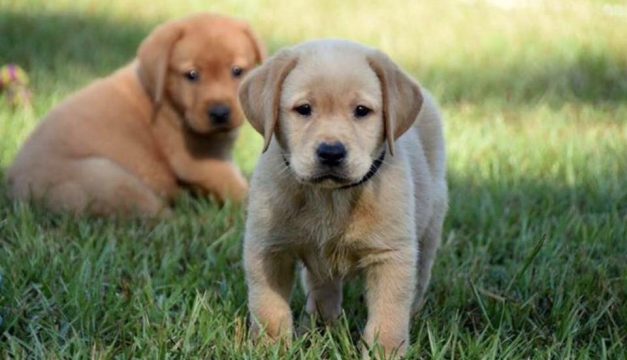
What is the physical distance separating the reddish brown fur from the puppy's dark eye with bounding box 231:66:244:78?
21mm

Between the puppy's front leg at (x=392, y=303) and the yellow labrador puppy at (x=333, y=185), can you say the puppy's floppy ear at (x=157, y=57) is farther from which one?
the puppy's front leg at (x=392, y=303)

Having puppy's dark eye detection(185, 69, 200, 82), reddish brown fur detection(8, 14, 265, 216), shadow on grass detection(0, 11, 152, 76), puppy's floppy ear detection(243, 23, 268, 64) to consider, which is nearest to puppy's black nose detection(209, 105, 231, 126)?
reddish brown fur detection(8, 14, 265, 216)

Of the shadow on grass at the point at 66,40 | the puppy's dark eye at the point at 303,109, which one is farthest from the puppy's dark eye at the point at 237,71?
the shadow on grass at the point at 66,40

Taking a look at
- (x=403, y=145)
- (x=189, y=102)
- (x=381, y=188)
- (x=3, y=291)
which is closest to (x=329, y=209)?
(x=381, y=188)

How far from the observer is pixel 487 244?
5.02 m

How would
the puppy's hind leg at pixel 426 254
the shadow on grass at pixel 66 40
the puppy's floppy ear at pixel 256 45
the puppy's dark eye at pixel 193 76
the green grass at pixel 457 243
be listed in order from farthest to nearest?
the shadow on grass at pixel 66 40
the puppy's floppy ear at pixel 256 45
the puppy's dark eye at pixel 193 76
the puppy's hind leg at pixel 426 254
the green grass at pixel 457 243

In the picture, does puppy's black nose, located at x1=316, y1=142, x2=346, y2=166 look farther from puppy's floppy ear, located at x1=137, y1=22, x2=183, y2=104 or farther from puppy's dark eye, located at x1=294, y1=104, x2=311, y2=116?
puppy's floppy ear, located at x1=137, y1=22, x2=183, y2=104

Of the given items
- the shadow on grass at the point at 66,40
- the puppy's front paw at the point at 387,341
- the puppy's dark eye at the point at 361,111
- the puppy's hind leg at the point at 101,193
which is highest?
the puppy's dark eye at the point at 361,111

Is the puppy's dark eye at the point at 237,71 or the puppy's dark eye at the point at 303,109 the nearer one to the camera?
the puppy's dark eye at the point at 303,109

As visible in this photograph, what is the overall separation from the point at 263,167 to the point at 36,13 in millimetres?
7109

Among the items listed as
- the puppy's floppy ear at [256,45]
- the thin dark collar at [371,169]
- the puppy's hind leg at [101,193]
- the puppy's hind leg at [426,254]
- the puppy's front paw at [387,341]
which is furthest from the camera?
the puppy's floppy ear at [256,45]

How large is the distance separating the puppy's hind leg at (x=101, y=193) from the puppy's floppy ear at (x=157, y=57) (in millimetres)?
535

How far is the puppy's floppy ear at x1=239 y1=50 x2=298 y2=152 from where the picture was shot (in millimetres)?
3645

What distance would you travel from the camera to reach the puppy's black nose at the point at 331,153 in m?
3.44
